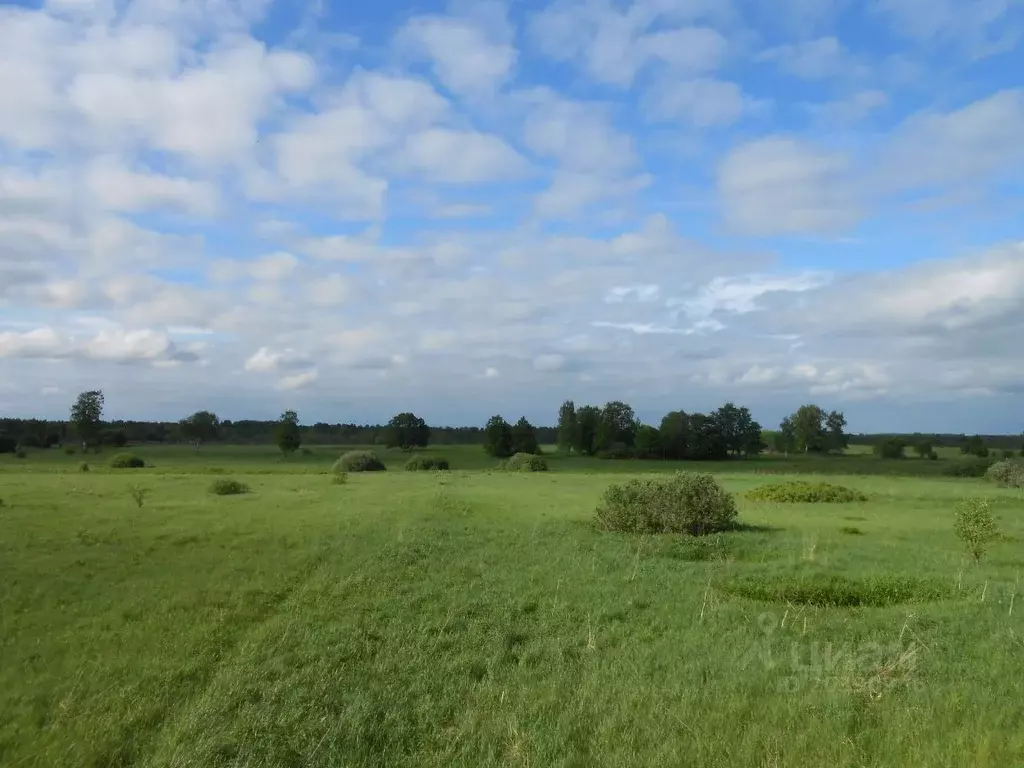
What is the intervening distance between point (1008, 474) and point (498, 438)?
65.5m

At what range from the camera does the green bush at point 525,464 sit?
252 ft

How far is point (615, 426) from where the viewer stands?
116438mm

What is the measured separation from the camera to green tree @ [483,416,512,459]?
10662cm

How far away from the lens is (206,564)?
18156 millimetres

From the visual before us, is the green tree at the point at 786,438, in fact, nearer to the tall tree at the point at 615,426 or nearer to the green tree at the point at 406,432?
the tall tree at the point at 615,426

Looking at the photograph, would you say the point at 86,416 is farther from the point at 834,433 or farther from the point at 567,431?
the point at 834,433

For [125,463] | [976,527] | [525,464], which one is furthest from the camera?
[525,464]

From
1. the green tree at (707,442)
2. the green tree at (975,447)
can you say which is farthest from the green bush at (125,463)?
the green tree at (975,447)

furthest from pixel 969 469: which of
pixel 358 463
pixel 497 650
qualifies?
pixel 497 650

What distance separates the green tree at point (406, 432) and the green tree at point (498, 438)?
50.8 feet

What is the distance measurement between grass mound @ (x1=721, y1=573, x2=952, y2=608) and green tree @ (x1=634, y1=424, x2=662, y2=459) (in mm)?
90662

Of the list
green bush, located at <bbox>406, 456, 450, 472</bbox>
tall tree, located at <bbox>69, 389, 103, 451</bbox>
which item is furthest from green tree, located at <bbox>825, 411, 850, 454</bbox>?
tall tree, located at <bbox>69, 389, 103, 451</bbox>

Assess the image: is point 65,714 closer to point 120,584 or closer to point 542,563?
point 120,584

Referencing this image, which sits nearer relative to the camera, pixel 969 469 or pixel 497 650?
pixel 497 650
